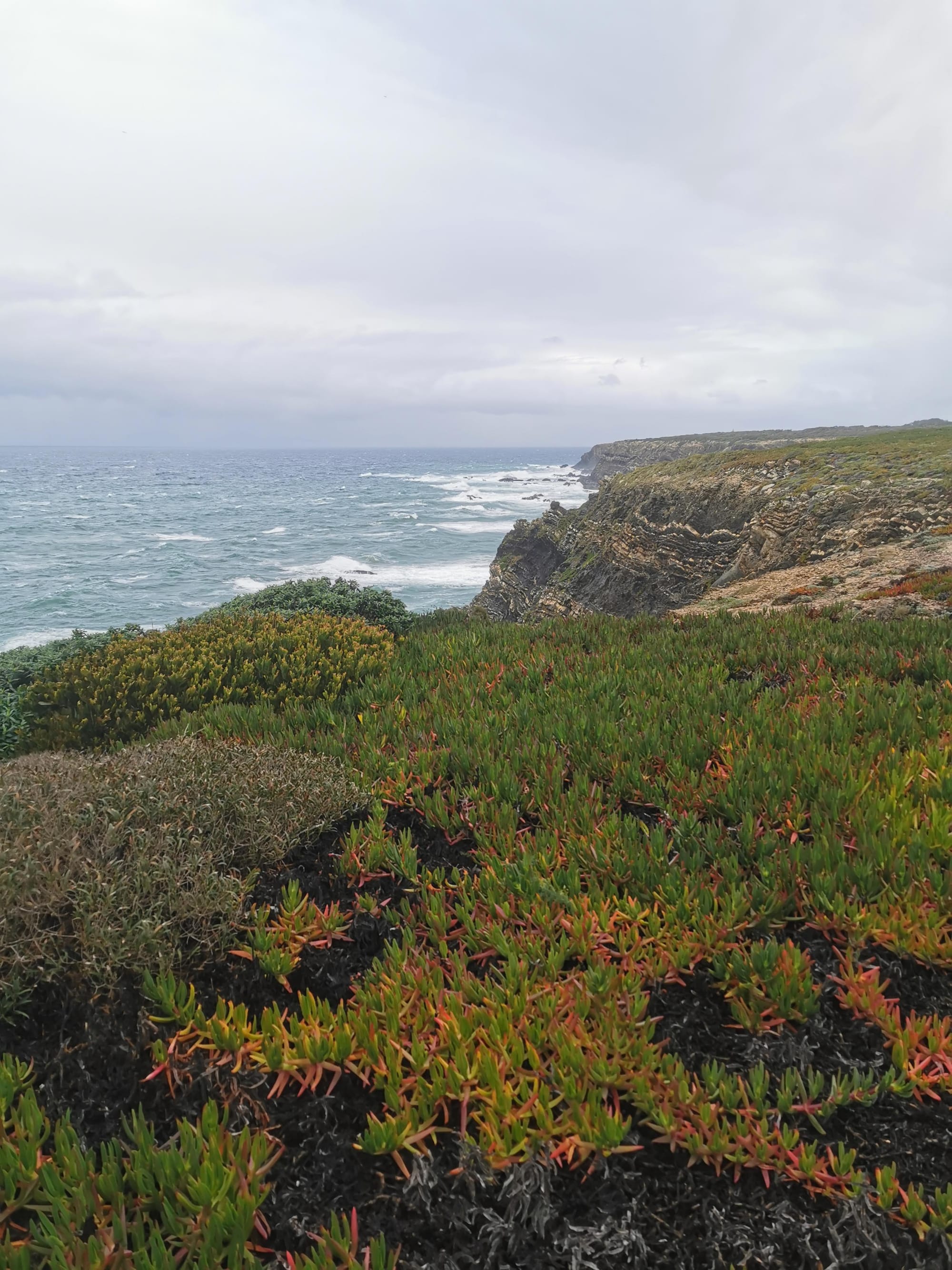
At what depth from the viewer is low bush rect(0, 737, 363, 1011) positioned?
3.29 m

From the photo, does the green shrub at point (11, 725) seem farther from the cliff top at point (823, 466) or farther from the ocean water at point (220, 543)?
the ocean water at point (220, 543)

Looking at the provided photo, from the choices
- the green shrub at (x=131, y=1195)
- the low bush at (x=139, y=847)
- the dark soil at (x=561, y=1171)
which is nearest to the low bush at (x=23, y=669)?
the low bush at (x=139, y=847)

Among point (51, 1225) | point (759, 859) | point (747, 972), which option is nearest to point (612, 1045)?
point (747, 972)

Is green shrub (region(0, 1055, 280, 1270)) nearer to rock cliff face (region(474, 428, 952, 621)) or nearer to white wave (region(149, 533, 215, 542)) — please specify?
rock cliff face (region(474, 428, 952, 621))

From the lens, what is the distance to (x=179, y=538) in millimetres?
64938

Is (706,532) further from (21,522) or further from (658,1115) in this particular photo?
(21,522)

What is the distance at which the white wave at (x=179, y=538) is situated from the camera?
63.0 metres

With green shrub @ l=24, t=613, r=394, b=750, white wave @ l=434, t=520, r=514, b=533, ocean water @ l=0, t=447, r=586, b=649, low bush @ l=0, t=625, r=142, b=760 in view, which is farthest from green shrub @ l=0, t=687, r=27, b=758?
white wave @ l=434, t=520, r=514, b=533

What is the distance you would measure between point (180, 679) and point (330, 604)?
5.39 m

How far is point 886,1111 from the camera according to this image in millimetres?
2693

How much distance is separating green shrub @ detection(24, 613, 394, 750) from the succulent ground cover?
3.00 meters

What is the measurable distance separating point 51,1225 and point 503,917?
7.00 feet

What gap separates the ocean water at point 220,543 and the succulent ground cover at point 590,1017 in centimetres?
3131

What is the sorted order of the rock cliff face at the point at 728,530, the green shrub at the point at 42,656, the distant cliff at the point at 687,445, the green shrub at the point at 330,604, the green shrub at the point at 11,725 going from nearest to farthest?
the green shrub at the point at 11,725
the green shrub at the point at 42,656
the green shrub at the point at 330,604
the rock cliff face at the point at 728,530
the distant cliff at the point at 687,445
